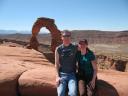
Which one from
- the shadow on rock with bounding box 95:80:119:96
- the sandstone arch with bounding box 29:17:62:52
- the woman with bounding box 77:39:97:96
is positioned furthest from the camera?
the sandstone arch with bounding box 29:17:62:52

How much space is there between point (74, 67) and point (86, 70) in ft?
1.10

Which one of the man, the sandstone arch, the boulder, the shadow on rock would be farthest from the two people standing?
the sandstone arch

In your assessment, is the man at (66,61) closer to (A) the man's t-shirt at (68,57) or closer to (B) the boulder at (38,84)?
(A) the man's t-shirt at (68,57)

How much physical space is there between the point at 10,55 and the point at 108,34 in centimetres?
11361

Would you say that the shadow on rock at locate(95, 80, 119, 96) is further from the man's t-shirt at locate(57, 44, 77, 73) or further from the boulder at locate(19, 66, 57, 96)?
the boulder at locate(19, 66, 57, 96)

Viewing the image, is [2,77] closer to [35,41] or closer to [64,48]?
[64,48]

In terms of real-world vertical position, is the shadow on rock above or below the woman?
below

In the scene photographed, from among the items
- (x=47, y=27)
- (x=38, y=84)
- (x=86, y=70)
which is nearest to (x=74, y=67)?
(x=86, y=70)

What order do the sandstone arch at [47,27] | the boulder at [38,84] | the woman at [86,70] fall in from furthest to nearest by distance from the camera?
the sandstone arch at [47,27]
the boulder at [38,84]
the woman at [86,70]

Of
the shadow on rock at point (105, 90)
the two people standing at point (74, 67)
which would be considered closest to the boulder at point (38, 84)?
the two people standing at point (74, 67)

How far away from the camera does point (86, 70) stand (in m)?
6.71

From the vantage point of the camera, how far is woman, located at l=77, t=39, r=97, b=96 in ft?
21.4

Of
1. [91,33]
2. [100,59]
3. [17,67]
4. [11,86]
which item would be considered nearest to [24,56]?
[17,67]

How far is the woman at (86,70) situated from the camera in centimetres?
653
